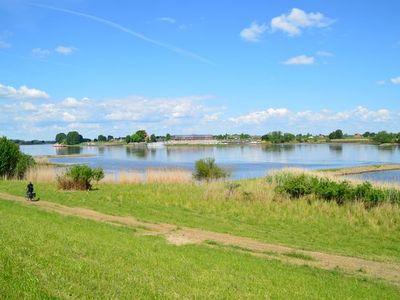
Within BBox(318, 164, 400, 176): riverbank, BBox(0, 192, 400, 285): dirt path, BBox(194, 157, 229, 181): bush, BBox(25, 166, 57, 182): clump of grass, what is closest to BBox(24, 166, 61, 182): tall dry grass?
BBox(25, 166, 57, 182): clump of grass

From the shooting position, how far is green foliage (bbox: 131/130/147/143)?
18888 cm

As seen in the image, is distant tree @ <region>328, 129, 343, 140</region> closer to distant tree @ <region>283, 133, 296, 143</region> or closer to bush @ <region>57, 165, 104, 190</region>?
distant tree @ <region>283, 133, 296, 143</region>

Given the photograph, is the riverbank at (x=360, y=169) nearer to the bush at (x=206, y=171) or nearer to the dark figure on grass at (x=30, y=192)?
the bush at (x=206, y=171)

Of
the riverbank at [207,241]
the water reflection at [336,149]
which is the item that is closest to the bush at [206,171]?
the riverbank at [207,241]

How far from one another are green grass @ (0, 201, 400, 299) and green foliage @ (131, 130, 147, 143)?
179m

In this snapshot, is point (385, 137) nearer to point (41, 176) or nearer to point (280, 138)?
point (280, 138)

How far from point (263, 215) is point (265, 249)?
7.93m

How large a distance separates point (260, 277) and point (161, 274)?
190 centimetres

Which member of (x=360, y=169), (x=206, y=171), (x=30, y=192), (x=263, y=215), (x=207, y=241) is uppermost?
(x=30, y=192)

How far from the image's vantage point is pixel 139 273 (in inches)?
293

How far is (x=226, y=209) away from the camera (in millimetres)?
21625

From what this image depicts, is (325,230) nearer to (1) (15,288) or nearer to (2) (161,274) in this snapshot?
(2) (161,274)

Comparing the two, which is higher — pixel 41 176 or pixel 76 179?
pixel 76 179

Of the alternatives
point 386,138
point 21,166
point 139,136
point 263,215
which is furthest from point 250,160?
point 139,136
